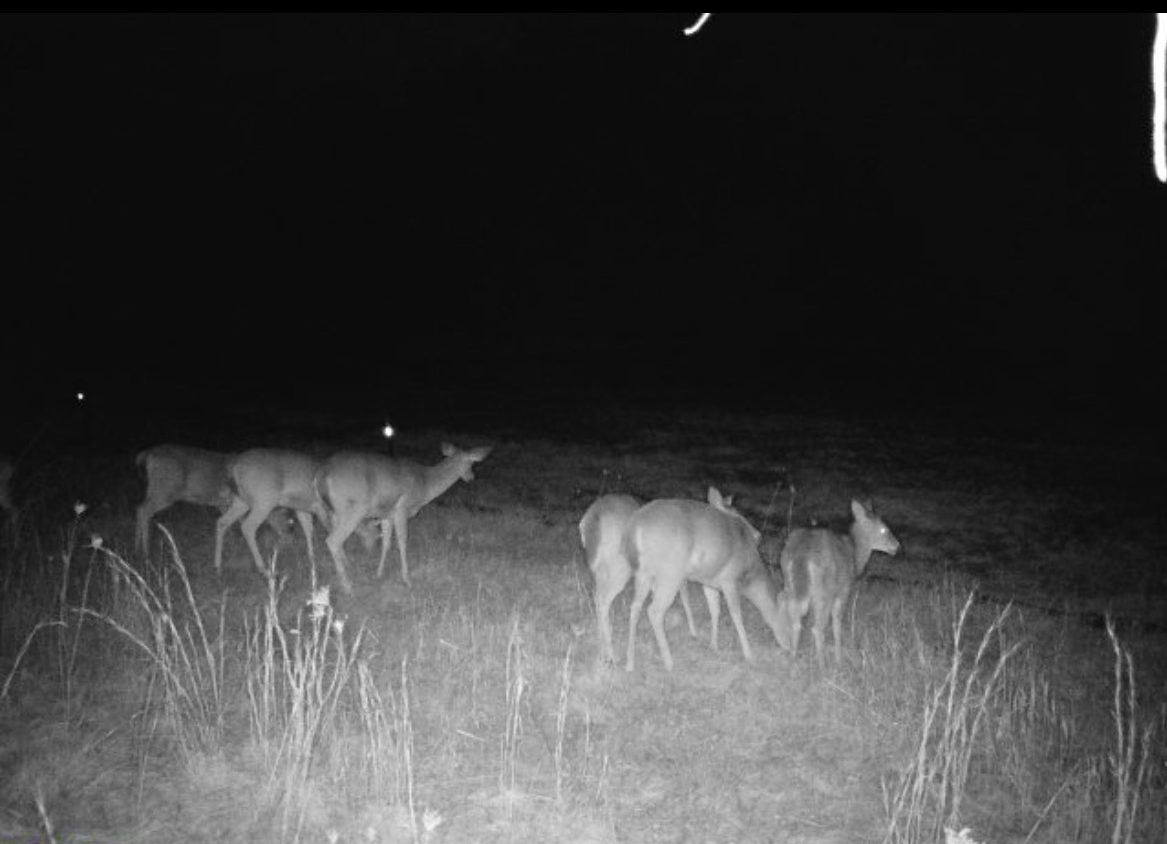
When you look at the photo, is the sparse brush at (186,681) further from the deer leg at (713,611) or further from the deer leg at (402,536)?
the deer leg at (713,611)

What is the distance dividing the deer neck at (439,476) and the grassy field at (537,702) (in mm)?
608

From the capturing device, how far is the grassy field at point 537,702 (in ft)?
16.7

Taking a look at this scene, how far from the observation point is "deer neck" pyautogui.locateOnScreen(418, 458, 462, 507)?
440 inches

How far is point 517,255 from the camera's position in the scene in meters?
121

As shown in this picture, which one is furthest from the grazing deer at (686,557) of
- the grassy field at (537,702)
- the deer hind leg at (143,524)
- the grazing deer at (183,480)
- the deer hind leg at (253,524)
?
the deer hind leg at (143,524)

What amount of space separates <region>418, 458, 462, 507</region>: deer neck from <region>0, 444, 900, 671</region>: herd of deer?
0.29m

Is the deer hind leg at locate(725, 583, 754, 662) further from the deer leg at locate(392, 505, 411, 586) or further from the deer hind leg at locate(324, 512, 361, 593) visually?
the deer hind leg at locate(324, 512, 361, 593)

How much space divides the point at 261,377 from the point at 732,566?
3561 cm

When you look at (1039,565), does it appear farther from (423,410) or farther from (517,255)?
(517,255)

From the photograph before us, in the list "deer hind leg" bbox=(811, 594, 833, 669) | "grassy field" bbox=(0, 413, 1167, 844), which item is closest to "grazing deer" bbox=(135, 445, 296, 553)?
"grassy field" bbox=(0, 413, 1167, 844)

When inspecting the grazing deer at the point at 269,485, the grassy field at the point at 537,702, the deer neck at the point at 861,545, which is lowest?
the grassy field at the point at 537,702

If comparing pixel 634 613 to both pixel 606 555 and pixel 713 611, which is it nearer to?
pixel 606 555

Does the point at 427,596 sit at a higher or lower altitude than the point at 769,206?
lower

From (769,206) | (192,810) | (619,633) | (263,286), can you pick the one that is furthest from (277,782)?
(769,206)
